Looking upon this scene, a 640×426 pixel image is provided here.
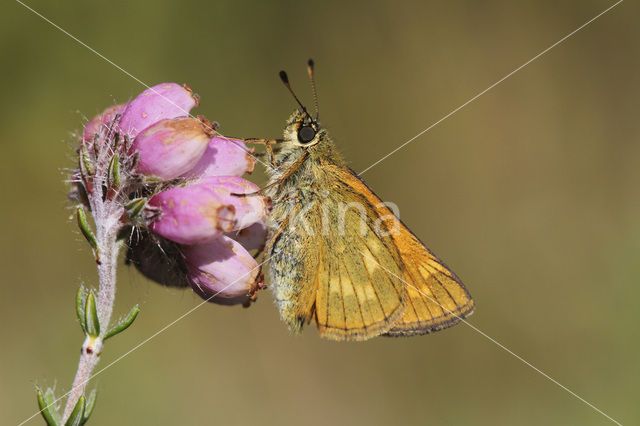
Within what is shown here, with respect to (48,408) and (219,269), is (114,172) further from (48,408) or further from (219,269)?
(48,408)

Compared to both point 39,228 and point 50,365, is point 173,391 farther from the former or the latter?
point 39,228

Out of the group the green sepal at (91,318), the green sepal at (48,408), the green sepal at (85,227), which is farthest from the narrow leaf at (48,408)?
the green sepal at (85,227)

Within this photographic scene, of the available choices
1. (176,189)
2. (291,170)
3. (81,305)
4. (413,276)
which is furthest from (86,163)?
(413,276)

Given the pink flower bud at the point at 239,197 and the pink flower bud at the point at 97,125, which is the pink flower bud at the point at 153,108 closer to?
the pink flower bud at the point at 97,125

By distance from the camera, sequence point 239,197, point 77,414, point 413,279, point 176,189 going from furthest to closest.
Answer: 1. point 413,279
2. point 239,197
3. point 176,189
4. point 77,414

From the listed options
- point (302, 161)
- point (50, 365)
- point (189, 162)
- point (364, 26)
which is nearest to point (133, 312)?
point (189, 162)

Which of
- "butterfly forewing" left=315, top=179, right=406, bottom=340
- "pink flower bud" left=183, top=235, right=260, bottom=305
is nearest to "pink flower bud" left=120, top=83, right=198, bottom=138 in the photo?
"pink flower bud" left=183, top=235, right=260, bottom=305
